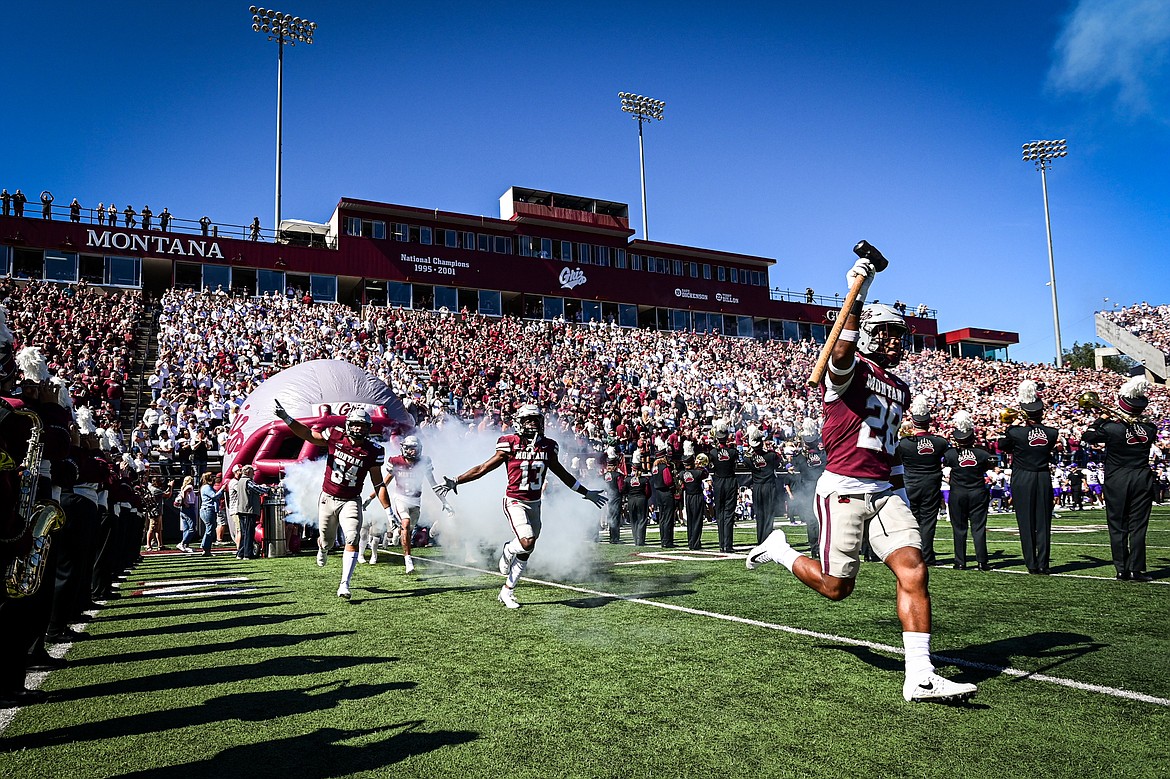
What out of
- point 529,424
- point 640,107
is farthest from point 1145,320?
point 529,424

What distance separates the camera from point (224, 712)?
14.8 feet

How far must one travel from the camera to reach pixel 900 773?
132 inches

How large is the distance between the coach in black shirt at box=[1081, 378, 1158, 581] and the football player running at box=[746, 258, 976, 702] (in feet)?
17.3

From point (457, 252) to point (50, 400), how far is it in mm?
40271

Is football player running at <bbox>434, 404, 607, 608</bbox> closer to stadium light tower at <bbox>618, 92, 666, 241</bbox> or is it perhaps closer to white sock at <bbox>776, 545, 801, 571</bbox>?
white sock at <bbox>776, 545, 801, 571</bbox>

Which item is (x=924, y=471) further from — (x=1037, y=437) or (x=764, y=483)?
(x=764, y=483)

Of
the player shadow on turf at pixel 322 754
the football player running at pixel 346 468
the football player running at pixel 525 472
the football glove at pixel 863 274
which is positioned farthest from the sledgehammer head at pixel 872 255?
the football player running at pixel 346 468

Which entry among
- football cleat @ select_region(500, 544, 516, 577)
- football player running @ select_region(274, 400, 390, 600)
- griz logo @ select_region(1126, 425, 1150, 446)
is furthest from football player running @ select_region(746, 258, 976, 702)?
football player running @ select_region(274, 400, 390, 600)

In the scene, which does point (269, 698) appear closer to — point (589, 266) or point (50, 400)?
point (50, 400)

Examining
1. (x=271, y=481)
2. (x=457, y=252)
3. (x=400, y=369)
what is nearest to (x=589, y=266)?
(x=457, y=252)

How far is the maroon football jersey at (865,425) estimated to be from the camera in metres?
5.00

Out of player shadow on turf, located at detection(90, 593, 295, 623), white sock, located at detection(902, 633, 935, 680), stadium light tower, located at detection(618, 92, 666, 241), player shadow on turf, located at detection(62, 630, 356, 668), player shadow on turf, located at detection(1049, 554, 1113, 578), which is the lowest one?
player shadow on turf, located at detection(1049, 554, 1113, 578)

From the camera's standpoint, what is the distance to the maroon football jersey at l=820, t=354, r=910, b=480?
4996 mm

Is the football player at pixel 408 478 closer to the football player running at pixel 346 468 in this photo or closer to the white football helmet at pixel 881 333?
the football player running at pixel 346 468
